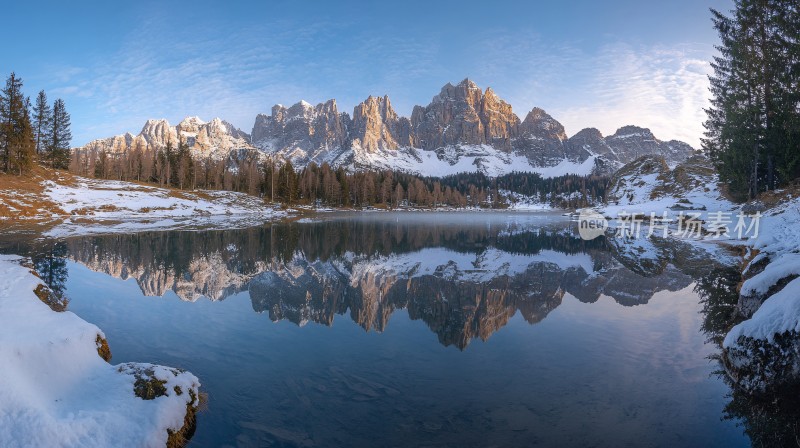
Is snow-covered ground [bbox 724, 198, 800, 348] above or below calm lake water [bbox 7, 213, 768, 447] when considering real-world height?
above

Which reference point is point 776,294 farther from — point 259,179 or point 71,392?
point 259,179

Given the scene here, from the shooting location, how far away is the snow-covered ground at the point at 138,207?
185ft

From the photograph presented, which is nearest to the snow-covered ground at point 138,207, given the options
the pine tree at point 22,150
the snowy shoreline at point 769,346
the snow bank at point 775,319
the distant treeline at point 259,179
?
the pine tree at point 22,150

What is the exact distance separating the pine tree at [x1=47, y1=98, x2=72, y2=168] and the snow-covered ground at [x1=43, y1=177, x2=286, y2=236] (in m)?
18.5

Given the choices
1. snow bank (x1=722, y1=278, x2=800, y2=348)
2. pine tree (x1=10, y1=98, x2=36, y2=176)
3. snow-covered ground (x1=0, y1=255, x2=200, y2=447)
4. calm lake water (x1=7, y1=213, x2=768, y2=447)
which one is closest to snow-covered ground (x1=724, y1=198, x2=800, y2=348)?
snow bank (x1=722, y1=278, x2=800, y2=348)

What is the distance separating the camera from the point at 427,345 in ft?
40.1

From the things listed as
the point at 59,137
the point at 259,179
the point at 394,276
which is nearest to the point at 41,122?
the point at 59,137

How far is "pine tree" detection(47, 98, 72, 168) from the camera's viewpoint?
9275 centimetres

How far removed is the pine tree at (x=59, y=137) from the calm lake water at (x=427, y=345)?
89.8m

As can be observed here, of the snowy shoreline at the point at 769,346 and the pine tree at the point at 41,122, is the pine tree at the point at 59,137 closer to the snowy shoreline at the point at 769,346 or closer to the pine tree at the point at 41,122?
the pine tree at the point at 41,122

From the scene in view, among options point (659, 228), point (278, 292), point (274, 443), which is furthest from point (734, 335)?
point (659, 228)

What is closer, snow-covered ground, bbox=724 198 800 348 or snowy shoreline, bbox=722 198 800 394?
snowy shoreline, bbox=722 198 800 394

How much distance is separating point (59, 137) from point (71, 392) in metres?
121

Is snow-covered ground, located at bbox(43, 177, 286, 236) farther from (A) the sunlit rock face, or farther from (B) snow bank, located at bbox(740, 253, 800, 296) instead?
(B) snow bank, located at bbox(740, 253, 800, 296)
